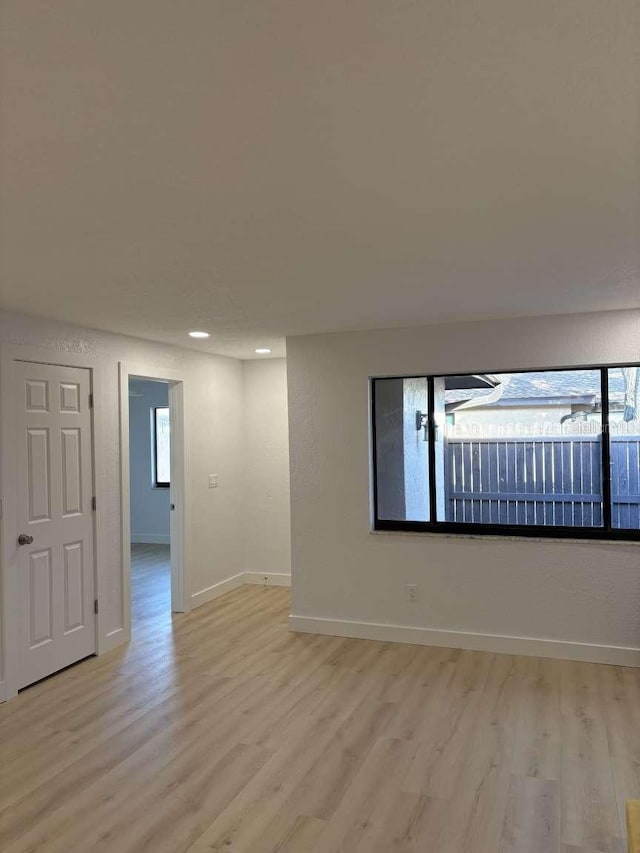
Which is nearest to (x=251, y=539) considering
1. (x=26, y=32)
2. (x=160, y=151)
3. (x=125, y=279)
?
(x=125, y=279)

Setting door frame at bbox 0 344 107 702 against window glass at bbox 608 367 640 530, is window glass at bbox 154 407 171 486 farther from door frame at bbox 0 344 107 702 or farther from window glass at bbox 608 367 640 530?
window glass at bbox 608 367 640 530

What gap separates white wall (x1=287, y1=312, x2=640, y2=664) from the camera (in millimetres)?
4238

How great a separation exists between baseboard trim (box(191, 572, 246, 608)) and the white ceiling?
11.1ft

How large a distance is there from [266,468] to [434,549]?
237cm

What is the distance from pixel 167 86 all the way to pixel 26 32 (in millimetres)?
296

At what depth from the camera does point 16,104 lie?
4.83ft

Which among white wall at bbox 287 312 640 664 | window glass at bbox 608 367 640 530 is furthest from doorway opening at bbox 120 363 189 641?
window glass at bbox 608 367 640 530

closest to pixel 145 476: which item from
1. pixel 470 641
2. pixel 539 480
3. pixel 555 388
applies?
pixel 470 641

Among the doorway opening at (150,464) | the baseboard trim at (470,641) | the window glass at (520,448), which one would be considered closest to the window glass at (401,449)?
the window glass at (520,448)

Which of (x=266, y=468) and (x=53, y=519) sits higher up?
(x=266, y=468)

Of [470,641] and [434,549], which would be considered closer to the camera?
[470,641]

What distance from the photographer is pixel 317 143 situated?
170 centimetres

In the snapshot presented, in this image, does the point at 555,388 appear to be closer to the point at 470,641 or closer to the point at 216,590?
the point at 470,641

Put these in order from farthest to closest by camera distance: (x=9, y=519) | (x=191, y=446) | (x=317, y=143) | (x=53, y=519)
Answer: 1. (x=191, y=446)
2. (x=53, y=519)
3. (x=9, y=519)
4. (x=317, y=143)
